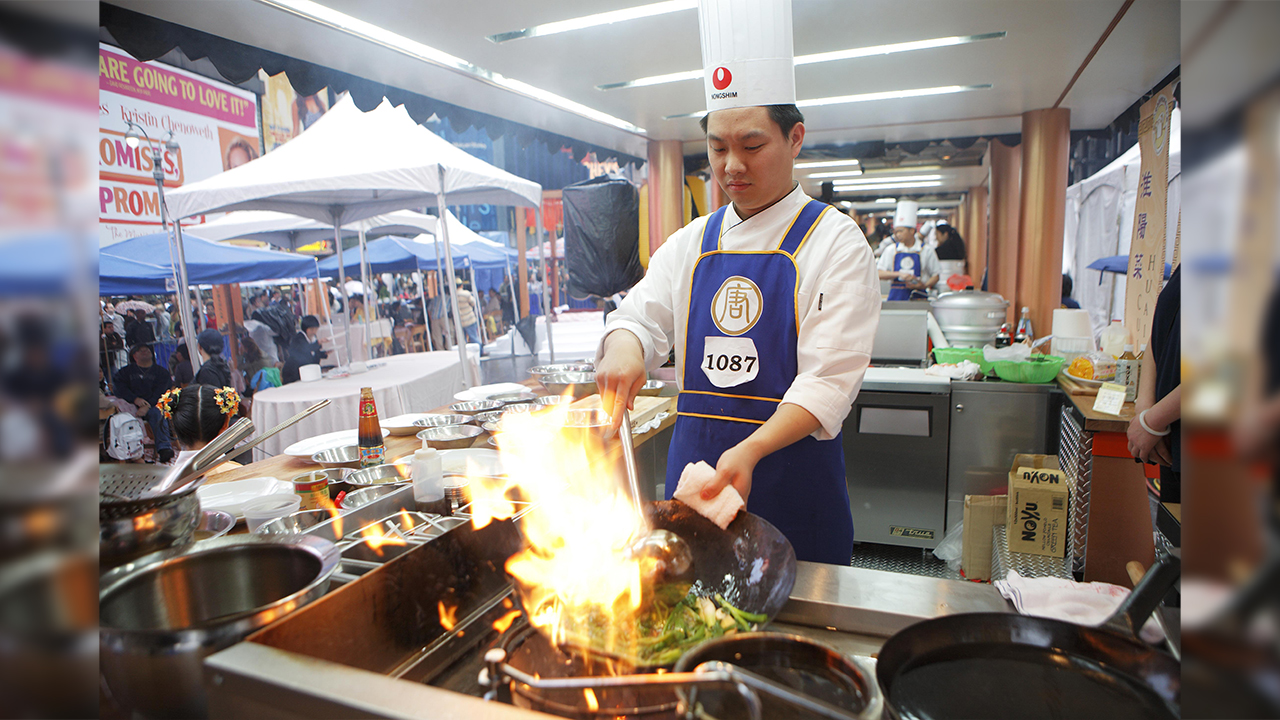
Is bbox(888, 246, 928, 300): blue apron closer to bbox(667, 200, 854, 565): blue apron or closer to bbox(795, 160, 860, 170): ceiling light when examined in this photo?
bbox(795, 160, 860, 170): ceiling light

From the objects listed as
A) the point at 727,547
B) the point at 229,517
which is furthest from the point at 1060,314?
the point at 229,517

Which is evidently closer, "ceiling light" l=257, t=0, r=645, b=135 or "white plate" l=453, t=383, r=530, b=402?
"white plate" l=453, t=383, r=530, b=402

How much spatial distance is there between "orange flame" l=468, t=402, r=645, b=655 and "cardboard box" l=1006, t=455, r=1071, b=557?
231cm

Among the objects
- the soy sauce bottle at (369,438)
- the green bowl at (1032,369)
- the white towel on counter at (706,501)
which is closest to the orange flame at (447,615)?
the white towel on counter at (706,501)

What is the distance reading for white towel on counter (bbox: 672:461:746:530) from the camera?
1.22 meters

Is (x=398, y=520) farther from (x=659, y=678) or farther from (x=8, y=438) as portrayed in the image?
(x=8, y=438)

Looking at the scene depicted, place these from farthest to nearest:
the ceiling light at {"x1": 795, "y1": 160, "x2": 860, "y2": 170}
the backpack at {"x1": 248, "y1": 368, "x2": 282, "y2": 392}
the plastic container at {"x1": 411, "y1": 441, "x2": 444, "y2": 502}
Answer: the ceiling light at {"x1": 795, "y1": 160, "x2": 860, "y2": 170}, the backpack at {"x1": 248, "y1": 368, "x2": 282, "y2": 392}, the plastic container at {"x1": 411, "y1": 441, "x2": 444, "y2": 502}

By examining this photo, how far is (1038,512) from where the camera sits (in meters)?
3.26

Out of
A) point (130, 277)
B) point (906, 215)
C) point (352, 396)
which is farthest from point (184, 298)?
point (906, 215)

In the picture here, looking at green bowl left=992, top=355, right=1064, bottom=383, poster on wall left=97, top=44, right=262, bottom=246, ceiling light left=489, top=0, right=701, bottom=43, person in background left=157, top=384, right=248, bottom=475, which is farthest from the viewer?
poster on wall left=97, top=44, right=262, bottom=246

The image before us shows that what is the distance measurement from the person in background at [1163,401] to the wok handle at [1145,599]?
1.94 meters

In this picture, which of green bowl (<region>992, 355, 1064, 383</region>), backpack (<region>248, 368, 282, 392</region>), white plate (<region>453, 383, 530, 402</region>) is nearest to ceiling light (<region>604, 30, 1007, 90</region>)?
green bowl (<region>992, 355, 1064, 383</region>)

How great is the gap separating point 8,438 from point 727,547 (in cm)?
116

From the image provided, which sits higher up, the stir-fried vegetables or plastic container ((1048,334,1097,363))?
the stir-fried vegetables
